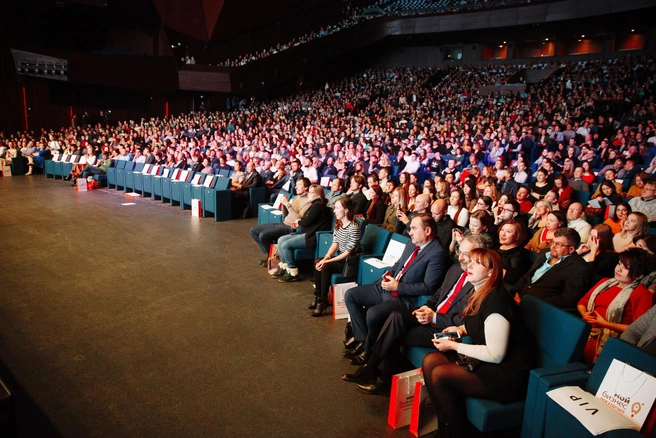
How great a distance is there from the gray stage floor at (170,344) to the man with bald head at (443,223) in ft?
4.33

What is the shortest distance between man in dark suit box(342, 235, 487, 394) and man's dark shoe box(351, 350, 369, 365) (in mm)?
106

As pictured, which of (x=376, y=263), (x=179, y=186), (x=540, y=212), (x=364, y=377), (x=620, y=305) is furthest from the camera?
(x=179, y=186)

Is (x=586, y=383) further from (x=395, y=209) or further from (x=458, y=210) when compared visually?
(x=395, y=209)

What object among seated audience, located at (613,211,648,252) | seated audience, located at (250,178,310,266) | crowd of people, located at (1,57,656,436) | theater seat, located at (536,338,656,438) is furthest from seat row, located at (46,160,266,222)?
theater seat, located at (536,338,656,438)

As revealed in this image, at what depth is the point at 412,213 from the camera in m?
4.80

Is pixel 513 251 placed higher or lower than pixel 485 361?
higher

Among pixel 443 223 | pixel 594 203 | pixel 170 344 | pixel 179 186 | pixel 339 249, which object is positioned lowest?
pixel 170 344

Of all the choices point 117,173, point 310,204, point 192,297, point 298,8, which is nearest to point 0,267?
point 192,297

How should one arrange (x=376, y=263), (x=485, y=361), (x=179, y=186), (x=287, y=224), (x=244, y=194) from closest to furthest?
(x=485, y=361) < (x=376, y=263) < (x=287, y=224) < (x=244, y=194) < (x=179, y=186)

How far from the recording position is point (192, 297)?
4305 millimetres

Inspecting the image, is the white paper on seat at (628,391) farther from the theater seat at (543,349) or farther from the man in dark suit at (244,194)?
the man in dark suit at (244,194)

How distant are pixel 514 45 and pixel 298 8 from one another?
37.4ft

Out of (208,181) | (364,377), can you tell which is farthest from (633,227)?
(208,181)

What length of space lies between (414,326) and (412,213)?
216cm
